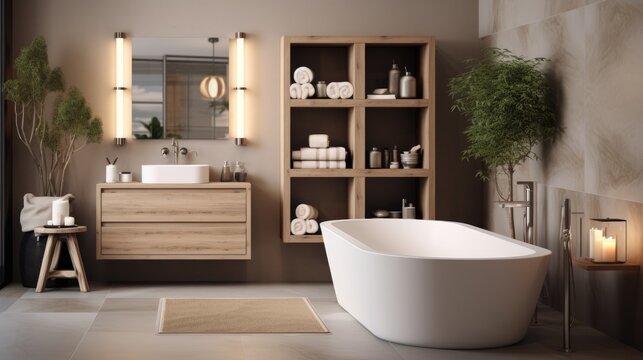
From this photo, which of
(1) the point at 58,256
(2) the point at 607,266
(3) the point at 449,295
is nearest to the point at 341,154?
(1) the point at 58,256

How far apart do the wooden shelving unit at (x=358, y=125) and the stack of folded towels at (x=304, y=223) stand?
49 millimetres

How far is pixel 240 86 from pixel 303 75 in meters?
0.53

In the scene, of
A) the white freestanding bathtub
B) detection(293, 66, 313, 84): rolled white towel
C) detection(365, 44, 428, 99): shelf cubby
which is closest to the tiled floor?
the white freestanding bathtub

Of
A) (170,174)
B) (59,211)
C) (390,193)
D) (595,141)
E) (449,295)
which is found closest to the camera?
(449,295)

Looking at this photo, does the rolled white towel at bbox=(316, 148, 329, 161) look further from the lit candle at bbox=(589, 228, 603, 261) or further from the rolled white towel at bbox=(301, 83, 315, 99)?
the lit candle at bbox=(589, 228, 603, 261)

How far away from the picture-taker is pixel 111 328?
5.36 metres

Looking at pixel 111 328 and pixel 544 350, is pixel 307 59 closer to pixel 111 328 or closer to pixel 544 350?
pixel 111 328

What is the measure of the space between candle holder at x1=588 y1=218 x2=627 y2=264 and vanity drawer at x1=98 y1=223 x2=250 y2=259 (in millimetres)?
2903

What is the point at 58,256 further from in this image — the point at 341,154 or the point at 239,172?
the point at 341,154

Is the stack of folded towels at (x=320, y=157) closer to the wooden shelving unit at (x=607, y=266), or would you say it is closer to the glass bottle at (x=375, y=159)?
the glass bottle at (x=375, y=159)

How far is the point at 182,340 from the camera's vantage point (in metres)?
5.01

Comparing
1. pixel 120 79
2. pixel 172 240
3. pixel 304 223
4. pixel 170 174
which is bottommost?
pixel 172 240

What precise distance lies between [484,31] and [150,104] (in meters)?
2.74

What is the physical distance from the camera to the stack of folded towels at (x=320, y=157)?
7008mm
